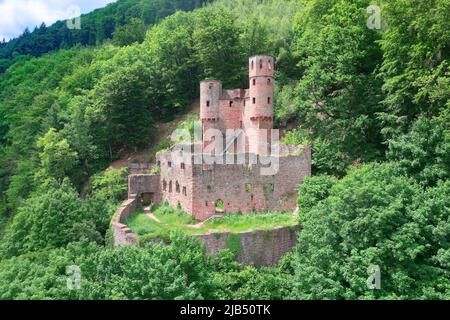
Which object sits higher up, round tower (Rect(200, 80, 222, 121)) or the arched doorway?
round tower (Rect(200, 80, 222, 121))

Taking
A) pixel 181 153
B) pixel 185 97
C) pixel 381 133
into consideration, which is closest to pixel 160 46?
pixel 185 97

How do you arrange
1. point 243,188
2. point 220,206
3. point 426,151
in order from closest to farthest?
point 426,151, point 243,188, point 220,206

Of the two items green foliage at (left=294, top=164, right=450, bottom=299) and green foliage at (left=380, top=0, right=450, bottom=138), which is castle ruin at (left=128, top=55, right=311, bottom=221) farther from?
green foliage at (left=294, top=164, right=450, bottom=299)

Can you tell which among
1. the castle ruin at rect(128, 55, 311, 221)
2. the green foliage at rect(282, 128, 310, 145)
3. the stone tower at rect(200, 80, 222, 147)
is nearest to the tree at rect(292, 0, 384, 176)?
the green foliage at rect(282, 128, 310, 145)

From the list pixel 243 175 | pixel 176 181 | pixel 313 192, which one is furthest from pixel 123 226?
pixel 313 192

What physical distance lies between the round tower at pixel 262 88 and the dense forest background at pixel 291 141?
2.50 metres

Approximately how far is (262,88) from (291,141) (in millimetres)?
5011

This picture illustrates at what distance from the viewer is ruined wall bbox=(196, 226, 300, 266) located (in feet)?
99.8

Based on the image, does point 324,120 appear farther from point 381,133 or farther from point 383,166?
point 383,166

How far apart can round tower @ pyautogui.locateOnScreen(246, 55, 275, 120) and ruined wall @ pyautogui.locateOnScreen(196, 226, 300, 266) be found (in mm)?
13168

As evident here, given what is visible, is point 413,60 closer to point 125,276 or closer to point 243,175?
point 243,175

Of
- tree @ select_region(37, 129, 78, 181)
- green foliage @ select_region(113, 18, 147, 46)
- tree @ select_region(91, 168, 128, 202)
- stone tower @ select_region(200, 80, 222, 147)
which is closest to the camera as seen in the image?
stone tower @ select_region(200, 80, 222, 147)

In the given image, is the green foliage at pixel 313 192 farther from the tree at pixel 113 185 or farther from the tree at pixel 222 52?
the tree at pixel 222 52

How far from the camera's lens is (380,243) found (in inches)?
964
